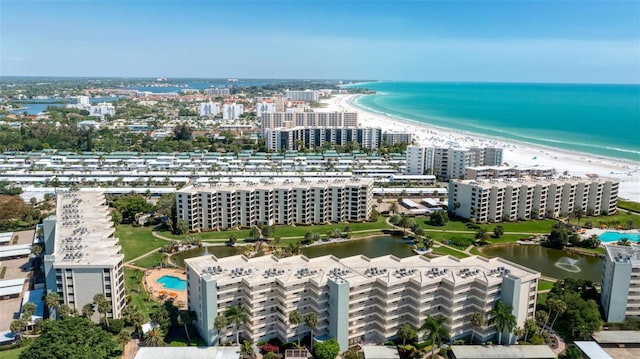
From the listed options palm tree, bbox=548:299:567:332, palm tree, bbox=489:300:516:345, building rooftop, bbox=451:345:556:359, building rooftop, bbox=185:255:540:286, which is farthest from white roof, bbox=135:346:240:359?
palm tree, bbox=548:299:567:332

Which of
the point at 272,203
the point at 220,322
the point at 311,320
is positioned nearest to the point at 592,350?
the point at 311,320

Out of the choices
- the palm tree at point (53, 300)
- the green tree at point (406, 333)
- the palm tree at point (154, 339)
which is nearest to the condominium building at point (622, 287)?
the green tree at point (406, 333)

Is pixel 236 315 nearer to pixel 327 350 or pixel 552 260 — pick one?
pixel 327 350

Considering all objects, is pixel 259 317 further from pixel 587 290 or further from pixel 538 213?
pixel 538 213

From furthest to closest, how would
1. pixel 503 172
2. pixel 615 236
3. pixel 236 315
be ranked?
1. pixel 503 172
2. pixel 615 236
3. pixel 236 315

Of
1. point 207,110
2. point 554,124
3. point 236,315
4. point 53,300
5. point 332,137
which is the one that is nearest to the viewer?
point 236,315

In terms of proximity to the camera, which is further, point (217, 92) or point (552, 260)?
point (217, 92)
